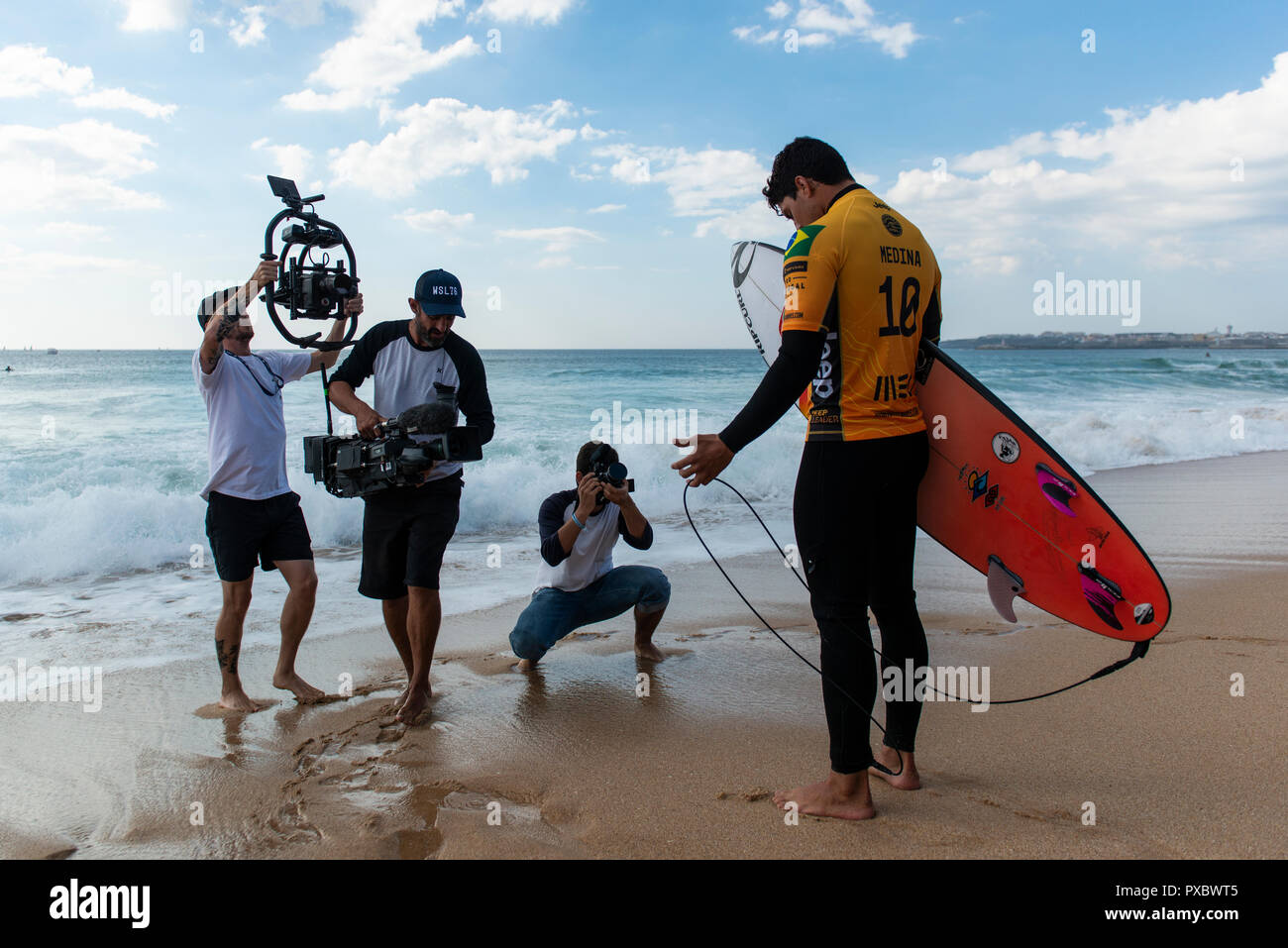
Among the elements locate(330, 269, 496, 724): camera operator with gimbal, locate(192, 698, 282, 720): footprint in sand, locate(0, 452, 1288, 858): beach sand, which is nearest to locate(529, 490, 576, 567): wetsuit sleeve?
locate(330, 269, 496, 724): camera operator with gimbal

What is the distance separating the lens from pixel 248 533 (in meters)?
3.63

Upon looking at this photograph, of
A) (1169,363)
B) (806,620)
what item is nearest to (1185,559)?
(806,620)

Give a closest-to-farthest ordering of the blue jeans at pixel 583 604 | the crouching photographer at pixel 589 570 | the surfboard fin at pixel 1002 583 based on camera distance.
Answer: the surfboard fin at pixel 1002 583 < the crouching photographer at pixel 589 570 < the blue jeans at pixel 583 604

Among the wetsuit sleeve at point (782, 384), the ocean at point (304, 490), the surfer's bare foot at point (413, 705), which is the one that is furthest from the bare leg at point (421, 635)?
the wetsuit sleeve at point (782, 384)

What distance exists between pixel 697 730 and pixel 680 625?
153cm

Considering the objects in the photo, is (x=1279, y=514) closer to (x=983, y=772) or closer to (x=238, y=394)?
(x=983, y=772)

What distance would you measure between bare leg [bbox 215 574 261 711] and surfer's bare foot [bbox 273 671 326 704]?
0.46 feet

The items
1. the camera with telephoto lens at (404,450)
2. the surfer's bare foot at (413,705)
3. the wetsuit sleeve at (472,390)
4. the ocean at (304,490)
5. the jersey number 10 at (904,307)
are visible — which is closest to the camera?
the jersey number 10 at (904,307)

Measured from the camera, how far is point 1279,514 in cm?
719

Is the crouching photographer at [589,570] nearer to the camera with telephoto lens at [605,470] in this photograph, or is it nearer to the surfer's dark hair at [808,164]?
the camera with telephoto lens at [605,470]

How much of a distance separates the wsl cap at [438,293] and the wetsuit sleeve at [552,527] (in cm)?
96

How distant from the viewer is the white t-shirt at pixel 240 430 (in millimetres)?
3615

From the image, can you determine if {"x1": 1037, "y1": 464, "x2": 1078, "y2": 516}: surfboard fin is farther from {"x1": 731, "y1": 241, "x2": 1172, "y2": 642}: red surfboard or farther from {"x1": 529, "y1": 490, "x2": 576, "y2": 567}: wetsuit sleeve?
{"x1": 529, "y1": 490, "x2": 576, "y2": 567}: wetsuit sleeve
